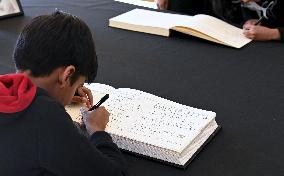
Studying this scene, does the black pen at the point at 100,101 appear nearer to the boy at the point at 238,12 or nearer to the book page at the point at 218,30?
the book page at the point at 218,30

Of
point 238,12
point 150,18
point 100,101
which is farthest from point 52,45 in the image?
point 238,12

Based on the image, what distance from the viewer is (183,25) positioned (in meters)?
1.41

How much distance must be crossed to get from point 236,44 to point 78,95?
60 centimetres

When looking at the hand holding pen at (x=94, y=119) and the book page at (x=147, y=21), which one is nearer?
the hand holding pen at (x=94, y=119)

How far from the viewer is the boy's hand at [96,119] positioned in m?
0.84

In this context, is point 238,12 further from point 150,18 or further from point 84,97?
point 84,97

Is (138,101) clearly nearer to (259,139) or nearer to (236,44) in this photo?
(259,139)


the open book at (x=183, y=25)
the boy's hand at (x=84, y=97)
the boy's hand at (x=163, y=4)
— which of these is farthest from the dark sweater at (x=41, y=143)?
the boy's hand at (x=163, y=4)

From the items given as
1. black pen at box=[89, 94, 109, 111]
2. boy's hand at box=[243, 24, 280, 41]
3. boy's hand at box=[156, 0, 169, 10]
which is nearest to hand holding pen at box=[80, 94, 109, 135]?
black pen at box=[89, 94, 109, 111]

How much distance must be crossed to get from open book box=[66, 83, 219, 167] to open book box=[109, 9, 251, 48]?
476 mm

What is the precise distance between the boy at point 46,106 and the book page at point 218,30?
718 mm

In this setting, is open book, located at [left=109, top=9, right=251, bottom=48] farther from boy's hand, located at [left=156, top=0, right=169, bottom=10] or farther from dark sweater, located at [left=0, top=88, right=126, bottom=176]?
dark sweater, located at [left=0, top=88, right=126, bottom=176]

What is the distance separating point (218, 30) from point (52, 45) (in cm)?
86

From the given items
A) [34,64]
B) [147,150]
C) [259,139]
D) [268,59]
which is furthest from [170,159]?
[268,59]
